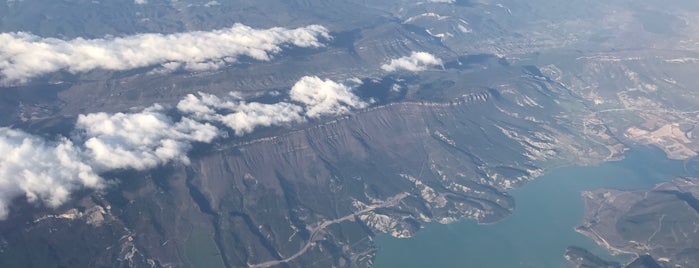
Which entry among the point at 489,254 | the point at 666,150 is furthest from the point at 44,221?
the point at 666,150

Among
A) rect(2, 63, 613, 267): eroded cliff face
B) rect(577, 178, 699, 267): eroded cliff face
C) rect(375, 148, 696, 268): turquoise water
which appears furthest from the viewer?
rect(375, 148, 696, 268): turquoise water

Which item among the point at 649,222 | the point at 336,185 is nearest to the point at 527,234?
the point at 649,222

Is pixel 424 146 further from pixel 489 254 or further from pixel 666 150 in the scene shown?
pixel 666 150

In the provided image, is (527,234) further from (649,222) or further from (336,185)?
(336,185)

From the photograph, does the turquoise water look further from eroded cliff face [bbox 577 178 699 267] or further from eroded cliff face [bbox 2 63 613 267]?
eroded cliff face [bbox 577 178 699 267]

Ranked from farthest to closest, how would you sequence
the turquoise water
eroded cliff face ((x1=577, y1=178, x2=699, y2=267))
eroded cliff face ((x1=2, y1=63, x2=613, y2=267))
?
the turquoise water, eroded cliff face ((x1=2, y1=63, x2=613, y2=267)), eroded cliff face ((x1=577, y1=178, x2=699, y2=267))

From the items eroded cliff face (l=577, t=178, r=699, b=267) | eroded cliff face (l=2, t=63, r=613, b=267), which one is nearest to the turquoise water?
eroded cliff face (l=2, t=63, r=613, b=267)

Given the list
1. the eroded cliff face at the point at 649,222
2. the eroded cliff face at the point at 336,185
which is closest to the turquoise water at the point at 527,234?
the eroded cliff face at the point at 336,185

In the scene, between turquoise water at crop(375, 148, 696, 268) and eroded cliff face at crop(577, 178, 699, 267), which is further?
turquoise water at crop(375, 148, 696, 268)
